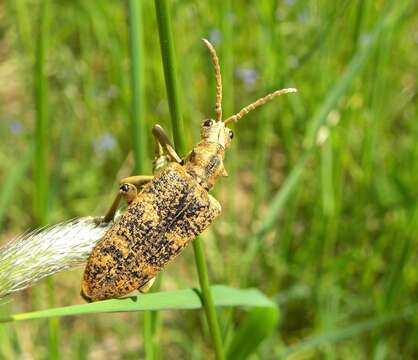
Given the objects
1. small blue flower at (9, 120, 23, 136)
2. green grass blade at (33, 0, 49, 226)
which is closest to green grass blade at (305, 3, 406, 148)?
green grass blade at (33, 0, 49, 226)

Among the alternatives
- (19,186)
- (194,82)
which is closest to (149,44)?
(194,82)

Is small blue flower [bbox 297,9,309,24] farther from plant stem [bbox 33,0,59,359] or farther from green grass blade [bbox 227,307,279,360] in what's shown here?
green grass blade [bbox 227,307,279,360]

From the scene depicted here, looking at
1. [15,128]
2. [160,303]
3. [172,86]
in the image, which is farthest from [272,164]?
[172,86]

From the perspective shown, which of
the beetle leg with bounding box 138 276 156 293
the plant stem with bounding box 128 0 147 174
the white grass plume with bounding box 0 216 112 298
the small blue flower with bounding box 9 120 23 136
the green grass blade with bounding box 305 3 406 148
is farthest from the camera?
the small blue flower with bounding box 9 120 23 136

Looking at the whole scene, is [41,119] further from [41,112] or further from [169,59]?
[169,59]

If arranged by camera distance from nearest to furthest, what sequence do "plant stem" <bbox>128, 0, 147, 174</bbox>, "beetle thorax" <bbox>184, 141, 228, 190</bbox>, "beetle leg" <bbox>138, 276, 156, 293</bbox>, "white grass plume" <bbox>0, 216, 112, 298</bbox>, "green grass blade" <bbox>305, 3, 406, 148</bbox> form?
"white grass plume" <bbox>0, 216, 112, 298</bbox>
"plant stem" <bbox>128, 0, 147, 174</bbox>
"beetle leg" <bbox>138, 276, 156, 293</bbox>
"beetle thorax" <bbox>184, 141, 228, 190</bbox>
"green grass blade" <bbox>305, 3, 406, 148</bbox>

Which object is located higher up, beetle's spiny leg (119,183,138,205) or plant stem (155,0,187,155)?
plant stem (155,0,187,155)

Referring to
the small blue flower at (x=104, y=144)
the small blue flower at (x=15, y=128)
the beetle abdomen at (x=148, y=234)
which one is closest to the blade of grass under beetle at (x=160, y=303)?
the beetle abdomen at (x=148, y=234)
